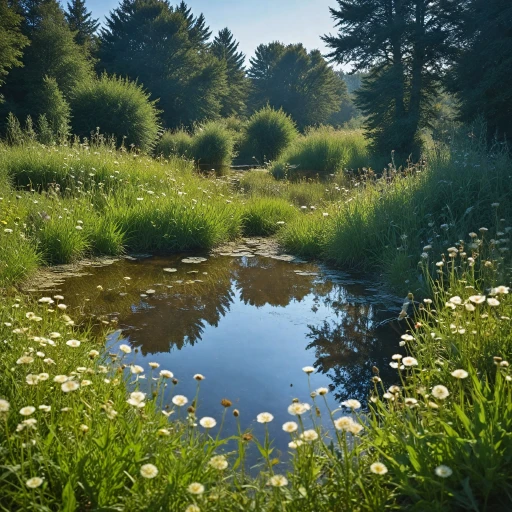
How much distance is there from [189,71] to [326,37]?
556 inches

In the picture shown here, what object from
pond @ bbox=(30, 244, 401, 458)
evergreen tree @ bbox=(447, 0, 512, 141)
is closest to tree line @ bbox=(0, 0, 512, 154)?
evergreen tree @ bbox=(447, 0, 512, 141)

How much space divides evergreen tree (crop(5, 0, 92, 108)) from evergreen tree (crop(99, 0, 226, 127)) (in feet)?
19.2

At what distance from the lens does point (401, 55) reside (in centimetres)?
1673

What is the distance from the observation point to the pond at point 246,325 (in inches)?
130

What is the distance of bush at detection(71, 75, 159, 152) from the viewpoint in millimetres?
15633

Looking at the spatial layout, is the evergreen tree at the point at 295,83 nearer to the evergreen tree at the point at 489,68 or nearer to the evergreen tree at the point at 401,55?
the evergreen tree at the point at 401,55

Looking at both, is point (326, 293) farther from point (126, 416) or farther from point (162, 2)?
point (162, 2)

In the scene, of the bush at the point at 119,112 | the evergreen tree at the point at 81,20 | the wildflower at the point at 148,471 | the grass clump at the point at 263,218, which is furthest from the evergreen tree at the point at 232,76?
the wildflower at the point at 148,471

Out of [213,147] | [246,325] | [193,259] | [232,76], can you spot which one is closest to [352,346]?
[246,325]

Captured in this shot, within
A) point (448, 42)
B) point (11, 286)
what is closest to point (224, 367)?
point (11, 286)

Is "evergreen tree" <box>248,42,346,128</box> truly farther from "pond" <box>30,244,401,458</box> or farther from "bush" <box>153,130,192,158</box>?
"pond" <box>30,244,401,458</box>

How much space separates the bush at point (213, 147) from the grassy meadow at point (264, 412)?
8148 mm

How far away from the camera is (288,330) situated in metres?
4.44

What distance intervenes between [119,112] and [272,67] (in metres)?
33.1
